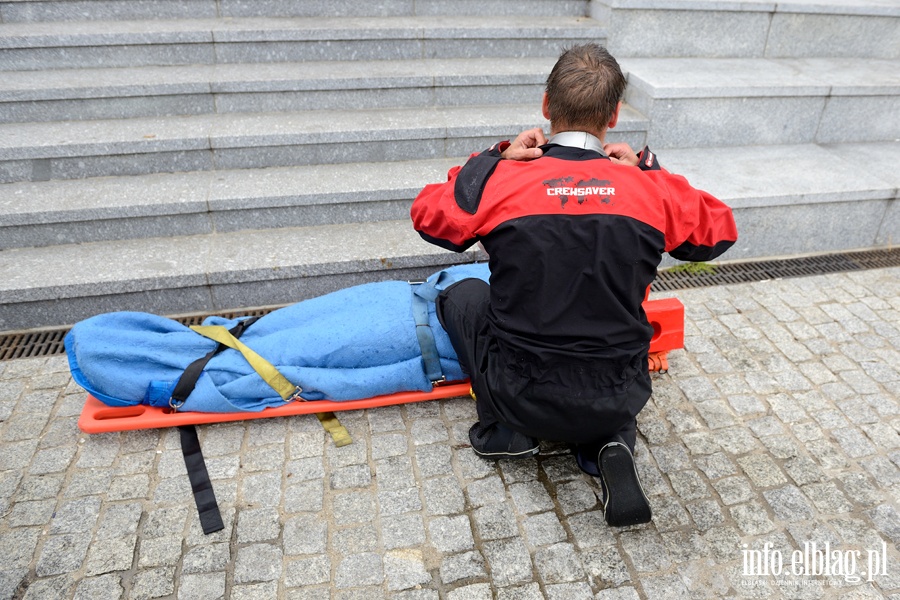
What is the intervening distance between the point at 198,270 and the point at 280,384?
1080 mm

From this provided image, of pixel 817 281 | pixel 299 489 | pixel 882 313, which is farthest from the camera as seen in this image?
pixel 817 281

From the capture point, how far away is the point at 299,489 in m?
2.68

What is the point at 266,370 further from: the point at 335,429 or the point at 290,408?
the point at 335,429

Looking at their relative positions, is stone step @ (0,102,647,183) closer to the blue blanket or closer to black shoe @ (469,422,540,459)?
the blue blanket

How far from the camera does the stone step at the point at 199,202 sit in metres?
3.79

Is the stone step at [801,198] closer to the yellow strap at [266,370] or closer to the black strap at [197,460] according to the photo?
the yellow strap at [266,370]

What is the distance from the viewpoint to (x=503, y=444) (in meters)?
2.70

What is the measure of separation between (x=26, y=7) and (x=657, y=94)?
4391mm

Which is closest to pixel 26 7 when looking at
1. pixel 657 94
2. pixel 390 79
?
pixel 390 79

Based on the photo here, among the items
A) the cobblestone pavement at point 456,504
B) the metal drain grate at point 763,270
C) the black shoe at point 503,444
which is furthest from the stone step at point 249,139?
the black shoe at point 503,444

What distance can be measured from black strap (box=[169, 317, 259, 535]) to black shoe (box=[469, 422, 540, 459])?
1.06 meters

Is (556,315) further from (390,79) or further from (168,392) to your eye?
(390,79)

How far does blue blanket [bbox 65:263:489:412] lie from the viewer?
2871mm

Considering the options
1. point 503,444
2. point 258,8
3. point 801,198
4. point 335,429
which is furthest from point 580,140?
point 258,8
